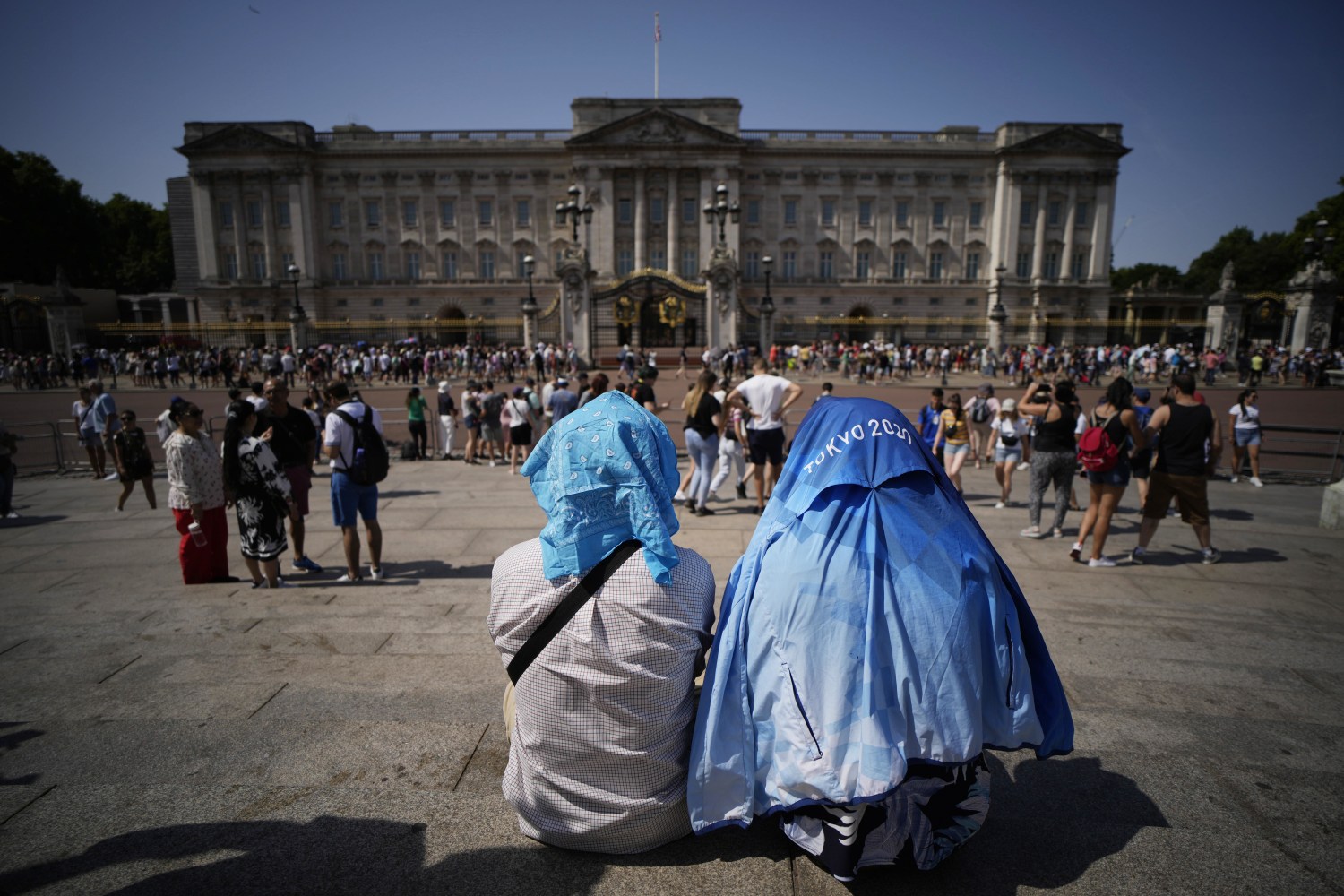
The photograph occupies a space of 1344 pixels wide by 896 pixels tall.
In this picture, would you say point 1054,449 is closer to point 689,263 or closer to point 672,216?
point 672,216

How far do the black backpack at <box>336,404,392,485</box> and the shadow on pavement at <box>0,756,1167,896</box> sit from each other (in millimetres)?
3302

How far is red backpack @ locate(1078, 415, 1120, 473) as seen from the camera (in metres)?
6.03

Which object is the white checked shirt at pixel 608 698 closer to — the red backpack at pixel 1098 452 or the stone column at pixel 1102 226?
the red backpack at pixel 1098 452

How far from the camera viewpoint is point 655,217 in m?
52.9

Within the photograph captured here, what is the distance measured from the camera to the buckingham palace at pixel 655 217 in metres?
51.2

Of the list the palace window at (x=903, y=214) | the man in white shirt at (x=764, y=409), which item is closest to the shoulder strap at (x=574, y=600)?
the man in white shirt at (x=764, y=409)

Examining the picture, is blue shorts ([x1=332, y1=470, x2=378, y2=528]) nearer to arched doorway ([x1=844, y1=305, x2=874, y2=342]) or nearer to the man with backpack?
the man with backpack

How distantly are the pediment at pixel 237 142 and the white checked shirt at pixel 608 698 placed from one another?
5932 cm

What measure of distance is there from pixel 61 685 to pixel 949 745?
14.9 feet

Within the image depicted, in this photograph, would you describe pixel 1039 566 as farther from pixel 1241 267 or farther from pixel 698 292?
pixel 1241 267

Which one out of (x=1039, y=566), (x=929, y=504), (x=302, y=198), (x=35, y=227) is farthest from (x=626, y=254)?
(x=929, y=504)

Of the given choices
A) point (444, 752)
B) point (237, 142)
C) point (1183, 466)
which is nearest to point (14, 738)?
point (444, 752)

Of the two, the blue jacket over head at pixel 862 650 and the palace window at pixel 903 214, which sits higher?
the palace window at pixel 903 214

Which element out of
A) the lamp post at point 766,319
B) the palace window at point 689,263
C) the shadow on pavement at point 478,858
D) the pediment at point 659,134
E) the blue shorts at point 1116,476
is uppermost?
the pediment at point 659,134
